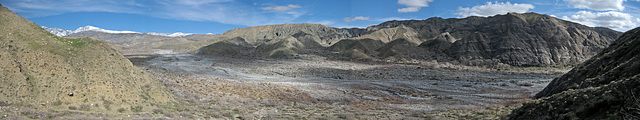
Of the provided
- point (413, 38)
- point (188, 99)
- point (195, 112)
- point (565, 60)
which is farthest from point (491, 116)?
point (413, 38)

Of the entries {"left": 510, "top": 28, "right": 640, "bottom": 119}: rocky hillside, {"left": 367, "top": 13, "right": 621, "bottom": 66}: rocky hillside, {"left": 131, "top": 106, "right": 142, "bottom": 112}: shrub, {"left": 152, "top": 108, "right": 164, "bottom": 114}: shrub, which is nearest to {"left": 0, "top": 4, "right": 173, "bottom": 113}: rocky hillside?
{"left": 131, "top": 106, "right": 142, "bottom": 112}: shrub

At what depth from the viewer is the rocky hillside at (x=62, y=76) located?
12.4 metres

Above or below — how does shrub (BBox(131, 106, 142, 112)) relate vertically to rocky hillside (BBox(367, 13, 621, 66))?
below

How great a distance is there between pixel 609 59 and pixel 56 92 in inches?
1099

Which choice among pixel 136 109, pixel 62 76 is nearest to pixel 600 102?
pixel 136 109

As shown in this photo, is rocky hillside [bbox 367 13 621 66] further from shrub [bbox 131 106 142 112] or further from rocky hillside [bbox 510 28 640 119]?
shrub [bbox 131 106 142 112]

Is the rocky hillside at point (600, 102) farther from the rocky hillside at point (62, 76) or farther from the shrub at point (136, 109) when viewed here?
the rocky hillside at point (62, 76)

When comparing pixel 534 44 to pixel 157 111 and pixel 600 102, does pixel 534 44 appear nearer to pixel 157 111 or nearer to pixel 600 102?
pixel 600 102

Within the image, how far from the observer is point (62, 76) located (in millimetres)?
14133

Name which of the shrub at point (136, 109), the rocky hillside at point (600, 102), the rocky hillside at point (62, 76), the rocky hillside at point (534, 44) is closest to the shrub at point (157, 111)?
the rocky hillside at point (62, 76)

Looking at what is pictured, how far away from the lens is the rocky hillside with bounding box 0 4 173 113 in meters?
12.4

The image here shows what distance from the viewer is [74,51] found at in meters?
16.4

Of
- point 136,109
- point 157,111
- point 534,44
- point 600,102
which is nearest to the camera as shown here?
point 600,102

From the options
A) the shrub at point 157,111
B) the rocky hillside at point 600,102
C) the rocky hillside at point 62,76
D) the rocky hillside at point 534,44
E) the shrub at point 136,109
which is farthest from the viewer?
the rocky hillside at point 534,44
